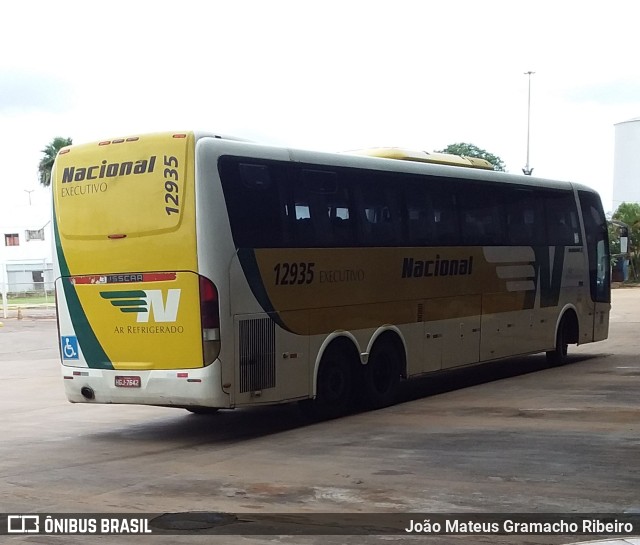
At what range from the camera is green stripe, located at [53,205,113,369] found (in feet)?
39.1

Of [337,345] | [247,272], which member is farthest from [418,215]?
[247,272]

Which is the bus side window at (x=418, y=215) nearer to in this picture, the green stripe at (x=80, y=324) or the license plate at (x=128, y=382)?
the license plate at (x=128, y=382)

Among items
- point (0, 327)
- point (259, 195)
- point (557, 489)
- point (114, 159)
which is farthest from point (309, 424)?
point (0, 327)

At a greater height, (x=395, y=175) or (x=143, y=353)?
(x=395, y=175)

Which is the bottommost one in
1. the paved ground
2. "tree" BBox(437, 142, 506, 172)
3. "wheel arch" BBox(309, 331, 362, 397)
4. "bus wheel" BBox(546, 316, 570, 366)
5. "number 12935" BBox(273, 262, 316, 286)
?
the paved ground

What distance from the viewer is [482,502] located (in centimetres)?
786

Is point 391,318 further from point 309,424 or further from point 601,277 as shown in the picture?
point 601,277

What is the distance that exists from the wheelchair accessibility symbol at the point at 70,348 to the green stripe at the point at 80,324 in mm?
101

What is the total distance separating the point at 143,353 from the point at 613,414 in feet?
19.2

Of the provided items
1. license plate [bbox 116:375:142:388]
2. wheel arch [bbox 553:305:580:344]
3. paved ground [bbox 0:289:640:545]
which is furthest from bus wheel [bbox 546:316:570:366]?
license plate [bbox 116:375:142:388]

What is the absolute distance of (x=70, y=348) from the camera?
1220 centimetres

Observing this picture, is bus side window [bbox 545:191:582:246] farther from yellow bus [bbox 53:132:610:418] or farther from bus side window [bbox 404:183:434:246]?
bus side window [bbox 404:183:434:246]

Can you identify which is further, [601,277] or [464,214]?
[601,277]

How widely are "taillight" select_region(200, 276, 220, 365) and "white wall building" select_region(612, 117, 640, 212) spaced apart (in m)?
74.6
